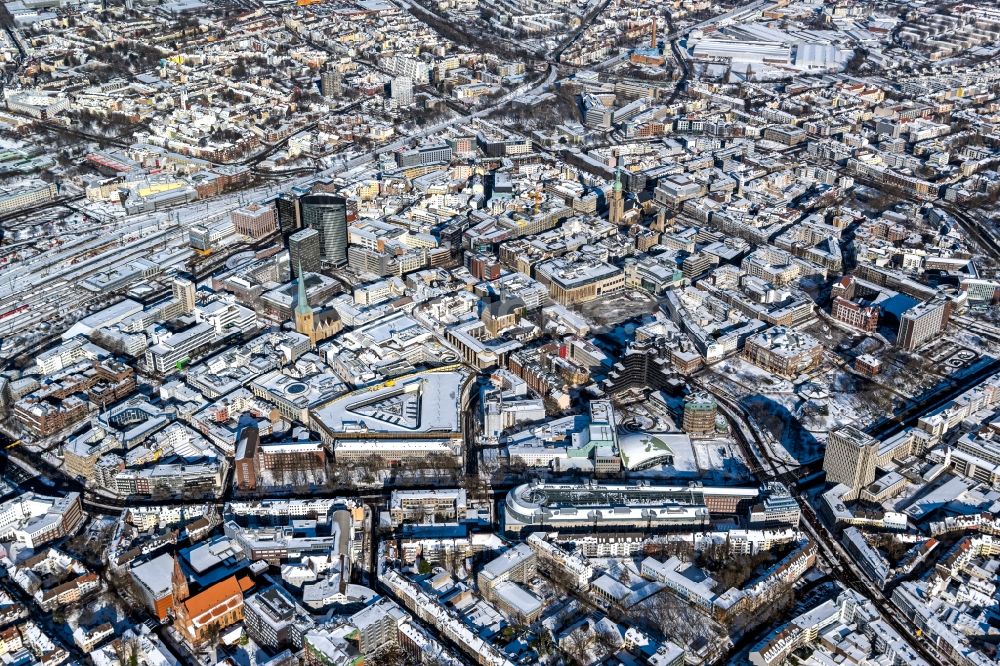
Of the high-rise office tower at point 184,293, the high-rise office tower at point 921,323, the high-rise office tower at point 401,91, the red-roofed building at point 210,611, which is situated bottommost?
the red-roofed building at point 210,611

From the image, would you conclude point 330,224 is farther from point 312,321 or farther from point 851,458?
point 851,458

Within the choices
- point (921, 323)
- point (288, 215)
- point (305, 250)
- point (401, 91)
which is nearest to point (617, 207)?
point (305, 250)

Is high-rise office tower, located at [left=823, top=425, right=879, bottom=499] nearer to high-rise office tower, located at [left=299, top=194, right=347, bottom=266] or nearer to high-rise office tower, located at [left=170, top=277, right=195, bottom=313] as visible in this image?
high-rise office tower, located at [left=299, top=194, right=347, bottom=266]

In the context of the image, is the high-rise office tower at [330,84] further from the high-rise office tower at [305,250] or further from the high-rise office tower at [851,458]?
the high-rise office tower at [851,458]

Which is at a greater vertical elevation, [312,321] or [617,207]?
[617,207]

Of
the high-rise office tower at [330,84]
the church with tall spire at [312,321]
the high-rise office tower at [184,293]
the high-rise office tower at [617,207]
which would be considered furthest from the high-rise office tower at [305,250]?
the high-rise office tower at [330,84]

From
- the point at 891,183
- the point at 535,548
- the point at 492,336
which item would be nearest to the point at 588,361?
the point at 492,336
